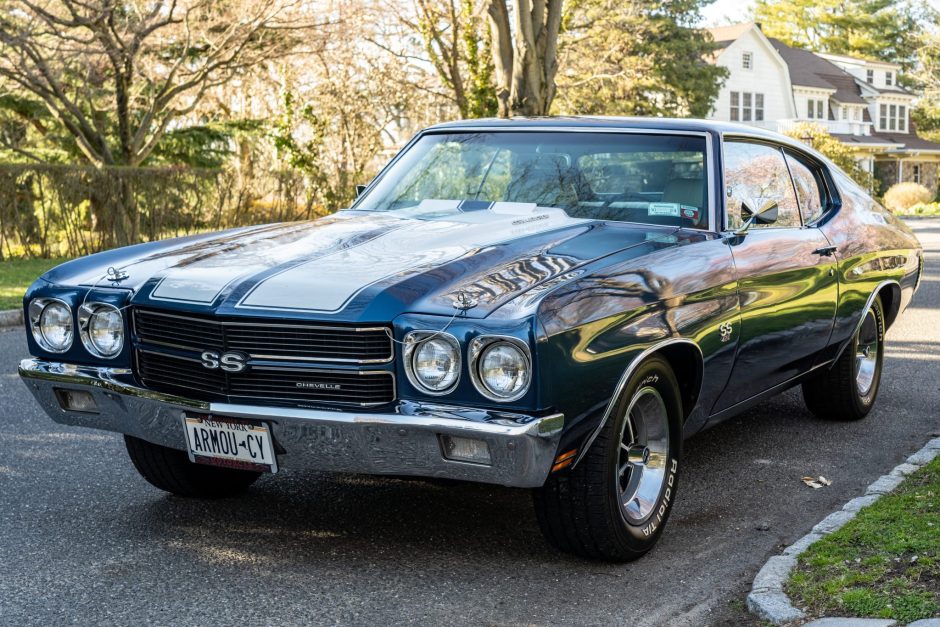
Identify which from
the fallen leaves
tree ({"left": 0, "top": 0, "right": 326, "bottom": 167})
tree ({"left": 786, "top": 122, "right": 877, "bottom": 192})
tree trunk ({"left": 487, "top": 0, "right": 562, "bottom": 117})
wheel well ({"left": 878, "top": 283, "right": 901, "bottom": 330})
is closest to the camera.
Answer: the fallen leaves

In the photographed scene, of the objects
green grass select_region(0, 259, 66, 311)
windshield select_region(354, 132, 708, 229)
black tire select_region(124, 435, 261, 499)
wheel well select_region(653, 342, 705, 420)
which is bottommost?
green grass select_region(0, 259, 66, 311)

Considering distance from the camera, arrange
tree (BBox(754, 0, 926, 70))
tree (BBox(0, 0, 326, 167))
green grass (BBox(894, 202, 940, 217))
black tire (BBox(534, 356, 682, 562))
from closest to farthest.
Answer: black tire (BBox(534, 356, 682, 562)) → tree (BBox(0, 0, 326, 167)) → green grass (BBox(894, 202, 940, 217)) → tree (BBox(754, 0, 926, 70))

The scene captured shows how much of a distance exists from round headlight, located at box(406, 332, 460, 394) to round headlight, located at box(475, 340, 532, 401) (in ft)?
0.29

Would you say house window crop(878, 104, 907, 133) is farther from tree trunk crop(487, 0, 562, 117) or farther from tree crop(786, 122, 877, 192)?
tree trunk crop(487, 0, 562, 117)

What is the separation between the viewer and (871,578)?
3.64 metres

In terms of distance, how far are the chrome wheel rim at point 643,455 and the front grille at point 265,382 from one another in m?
1.03

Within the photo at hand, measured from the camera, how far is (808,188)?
5.88 meters

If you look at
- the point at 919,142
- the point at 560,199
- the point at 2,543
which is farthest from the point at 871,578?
the point at 919,142

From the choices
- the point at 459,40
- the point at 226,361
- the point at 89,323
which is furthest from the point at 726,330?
the point at 459,40

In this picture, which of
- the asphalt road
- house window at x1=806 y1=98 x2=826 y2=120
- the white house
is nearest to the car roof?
the asphalt road

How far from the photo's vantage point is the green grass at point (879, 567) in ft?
11.2

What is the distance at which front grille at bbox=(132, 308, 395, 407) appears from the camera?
358 cm

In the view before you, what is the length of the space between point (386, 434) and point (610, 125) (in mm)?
2193

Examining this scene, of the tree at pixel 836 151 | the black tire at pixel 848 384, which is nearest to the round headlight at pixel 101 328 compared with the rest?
the black tire at pixel 848 384
